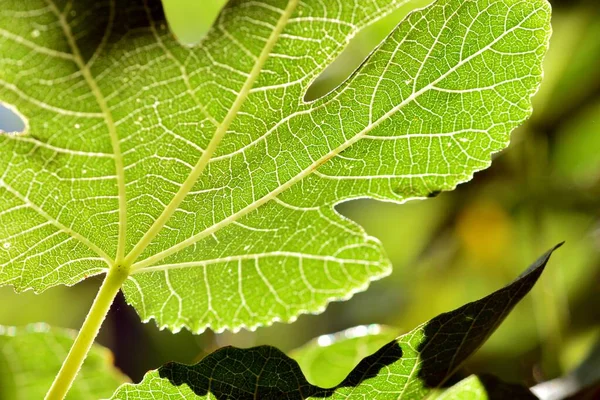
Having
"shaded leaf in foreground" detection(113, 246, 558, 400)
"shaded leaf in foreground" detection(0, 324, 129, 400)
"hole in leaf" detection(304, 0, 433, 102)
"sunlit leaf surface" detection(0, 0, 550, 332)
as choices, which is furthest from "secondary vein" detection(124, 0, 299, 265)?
"hole in leaf" detection(304, 0, 433, 102)

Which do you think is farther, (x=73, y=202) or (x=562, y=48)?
(x=562, y=48)

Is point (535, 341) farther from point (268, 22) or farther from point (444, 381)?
point (268, 22)

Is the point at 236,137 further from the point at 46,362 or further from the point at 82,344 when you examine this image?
the point at 46,362

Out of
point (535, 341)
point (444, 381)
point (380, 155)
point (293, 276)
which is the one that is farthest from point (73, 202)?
point (535, 341)

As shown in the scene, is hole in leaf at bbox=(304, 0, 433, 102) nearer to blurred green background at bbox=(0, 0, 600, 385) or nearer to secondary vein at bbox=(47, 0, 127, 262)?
blurred green background at bbox=(0, 0, 600, 385)

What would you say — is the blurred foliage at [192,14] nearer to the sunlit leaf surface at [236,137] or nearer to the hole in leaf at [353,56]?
the hole in leaf at [353,56]

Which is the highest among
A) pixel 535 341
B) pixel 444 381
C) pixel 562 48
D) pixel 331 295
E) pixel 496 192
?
pixel 562 48

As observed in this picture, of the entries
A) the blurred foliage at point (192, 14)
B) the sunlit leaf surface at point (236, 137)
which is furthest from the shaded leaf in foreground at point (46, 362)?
the blurred foliage at point (192, 14)
